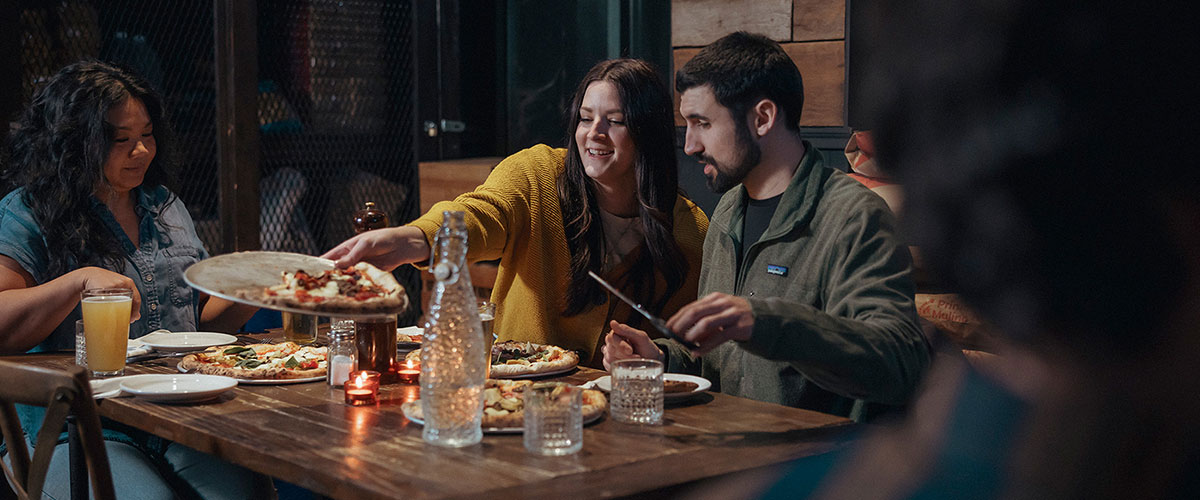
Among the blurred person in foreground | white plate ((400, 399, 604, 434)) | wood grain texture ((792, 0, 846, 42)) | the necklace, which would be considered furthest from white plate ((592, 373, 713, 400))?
wood grain texture ((792, 0, 846, 42))

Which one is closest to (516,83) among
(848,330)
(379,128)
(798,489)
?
(379,128)

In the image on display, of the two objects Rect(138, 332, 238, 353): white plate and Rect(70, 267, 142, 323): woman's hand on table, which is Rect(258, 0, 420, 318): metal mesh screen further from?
Rect(70, 267, 142, 323): woman's hand on table

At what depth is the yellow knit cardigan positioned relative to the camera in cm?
281

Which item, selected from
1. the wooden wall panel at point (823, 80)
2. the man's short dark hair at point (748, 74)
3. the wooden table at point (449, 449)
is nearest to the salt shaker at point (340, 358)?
the wooden table at point (449, 449)

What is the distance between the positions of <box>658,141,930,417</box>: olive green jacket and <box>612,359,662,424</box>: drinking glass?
18 cm

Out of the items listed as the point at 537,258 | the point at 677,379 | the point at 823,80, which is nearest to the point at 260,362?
the point at 537,258

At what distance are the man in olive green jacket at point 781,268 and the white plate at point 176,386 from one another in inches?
30.6

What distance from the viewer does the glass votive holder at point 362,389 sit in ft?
→ 6.63

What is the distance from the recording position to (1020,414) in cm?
45

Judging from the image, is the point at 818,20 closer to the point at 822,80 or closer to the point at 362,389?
the point at 822,80

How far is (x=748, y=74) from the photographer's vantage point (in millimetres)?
2463

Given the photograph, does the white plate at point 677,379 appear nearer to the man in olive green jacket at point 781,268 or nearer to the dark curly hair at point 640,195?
the man in olive green jacket at point 781,268

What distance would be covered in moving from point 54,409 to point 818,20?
271cm

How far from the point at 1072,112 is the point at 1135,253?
61 mm
